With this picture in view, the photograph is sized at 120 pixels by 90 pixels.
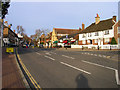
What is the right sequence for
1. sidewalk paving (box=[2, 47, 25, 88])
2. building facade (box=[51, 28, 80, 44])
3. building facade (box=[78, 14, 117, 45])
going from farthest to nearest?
1. building facade (box=[51, 28, 80, 44])
2. building facade (box=[78, 14, 117, 45])
3. sidewalk paving (box=[2, 47, 25, 88])

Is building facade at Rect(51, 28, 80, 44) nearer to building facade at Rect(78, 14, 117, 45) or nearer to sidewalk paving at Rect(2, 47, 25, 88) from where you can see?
building facade at Rect(78, 14, 117, 45)

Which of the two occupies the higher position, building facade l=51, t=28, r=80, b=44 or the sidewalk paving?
building facade l=51, t=28, r=80, b=44

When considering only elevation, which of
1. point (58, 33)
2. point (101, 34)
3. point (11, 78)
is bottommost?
point (11, 78)

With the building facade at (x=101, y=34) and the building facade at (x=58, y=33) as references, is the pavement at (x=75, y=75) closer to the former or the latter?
the building facade at (x=101, y=34)

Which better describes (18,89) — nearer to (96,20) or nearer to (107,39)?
(107,39)

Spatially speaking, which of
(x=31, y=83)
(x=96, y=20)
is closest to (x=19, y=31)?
(x=96, y=20)

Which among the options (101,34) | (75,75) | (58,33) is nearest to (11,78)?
(75,75)

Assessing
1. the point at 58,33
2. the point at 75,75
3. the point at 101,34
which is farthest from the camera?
the point at 58,33

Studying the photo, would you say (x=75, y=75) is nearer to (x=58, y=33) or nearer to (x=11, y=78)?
(x=11, y=78)

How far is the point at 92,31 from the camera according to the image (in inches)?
1585

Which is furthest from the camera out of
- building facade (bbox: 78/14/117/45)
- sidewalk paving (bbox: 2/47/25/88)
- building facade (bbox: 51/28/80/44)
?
building facade (bbox: 51/28/80/44)

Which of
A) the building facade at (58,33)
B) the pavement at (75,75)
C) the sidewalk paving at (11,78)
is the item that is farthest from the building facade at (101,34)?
the sidewalk paving at (11,78)

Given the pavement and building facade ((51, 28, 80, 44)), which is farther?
building facade ((51, 28, 80, 44))

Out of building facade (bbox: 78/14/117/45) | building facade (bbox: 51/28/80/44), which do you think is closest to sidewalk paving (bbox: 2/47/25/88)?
building facade (bbox: 78/14/117/45)
